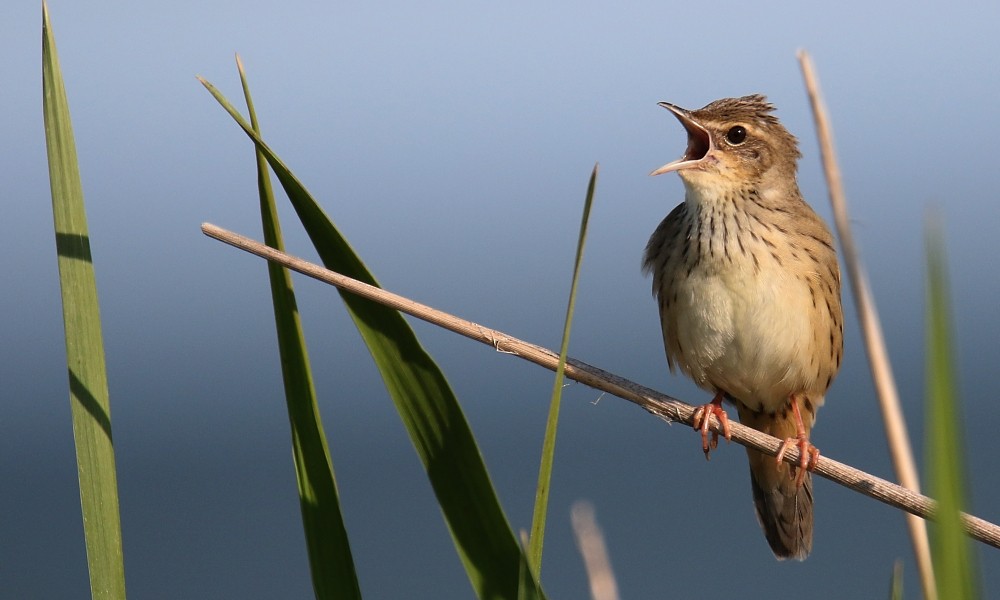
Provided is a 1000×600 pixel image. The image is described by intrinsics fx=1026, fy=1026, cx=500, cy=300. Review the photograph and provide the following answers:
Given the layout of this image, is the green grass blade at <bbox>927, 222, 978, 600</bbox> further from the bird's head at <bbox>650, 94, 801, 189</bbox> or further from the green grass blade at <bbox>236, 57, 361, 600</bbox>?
the bird's head at <bbox>650, 94, 801, 189</bbox>

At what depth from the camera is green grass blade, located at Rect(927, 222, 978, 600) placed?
64cm

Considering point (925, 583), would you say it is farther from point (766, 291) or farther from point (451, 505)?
point (766, 291)

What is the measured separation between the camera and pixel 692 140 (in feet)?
10.3

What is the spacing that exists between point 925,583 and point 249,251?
1.09 m

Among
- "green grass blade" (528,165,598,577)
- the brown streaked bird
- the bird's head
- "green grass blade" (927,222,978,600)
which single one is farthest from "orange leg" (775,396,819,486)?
"green grass blade" (927,222,978,600)

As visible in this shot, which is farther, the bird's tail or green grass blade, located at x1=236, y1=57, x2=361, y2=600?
the bird's tail

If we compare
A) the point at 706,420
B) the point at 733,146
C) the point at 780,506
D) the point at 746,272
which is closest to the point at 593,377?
the point at 706,420

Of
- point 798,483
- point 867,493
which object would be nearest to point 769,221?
point 798,483

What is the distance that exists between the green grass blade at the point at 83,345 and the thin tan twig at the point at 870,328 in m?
0.99

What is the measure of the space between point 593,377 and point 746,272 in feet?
3.26

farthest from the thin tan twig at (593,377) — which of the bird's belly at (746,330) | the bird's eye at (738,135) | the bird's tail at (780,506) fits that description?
the bird's tail at (780,506)

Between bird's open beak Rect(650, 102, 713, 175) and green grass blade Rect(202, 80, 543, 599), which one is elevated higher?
bird's open beak Rect(650, 102, 713, 175)

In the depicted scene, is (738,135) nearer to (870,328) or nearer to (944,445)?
(870,328)

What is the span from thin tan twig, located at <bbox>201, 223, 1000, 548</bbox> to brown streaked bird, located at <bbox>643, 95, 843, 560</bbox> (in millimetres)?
616
